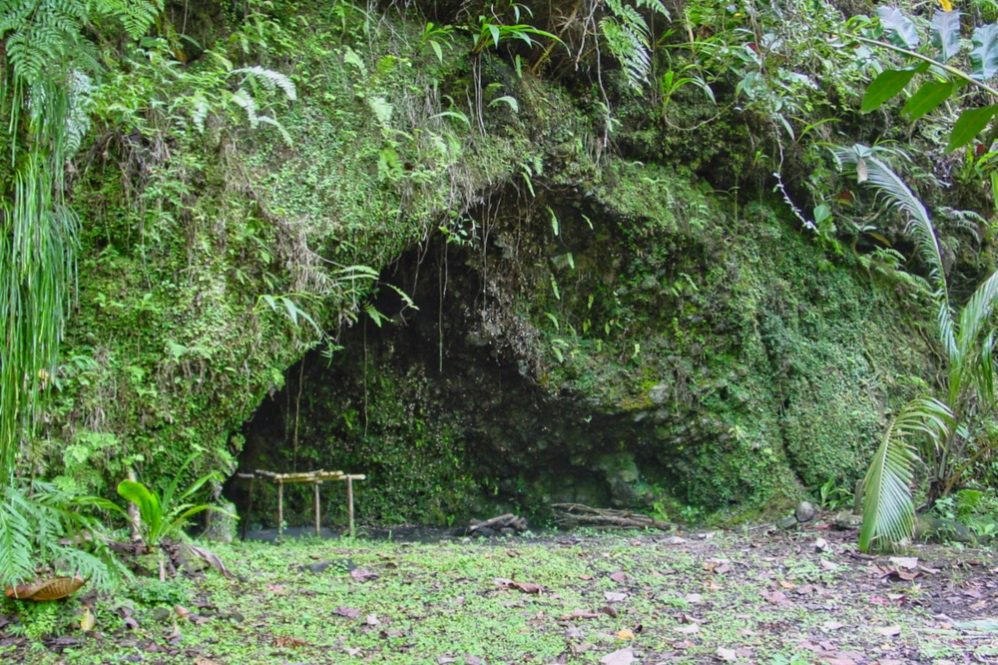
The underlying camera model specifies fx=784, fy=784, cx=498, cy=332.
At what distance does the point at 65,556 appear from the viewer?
10.7 ft

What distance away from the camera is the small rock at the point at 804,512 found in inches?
256

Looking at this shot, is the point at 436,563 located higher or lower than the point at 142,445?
lower

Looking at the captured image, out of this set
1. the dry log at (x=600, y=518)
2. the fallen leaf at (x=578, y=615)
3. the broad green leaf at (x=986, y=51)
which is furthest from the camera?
the dry log at (x=600, y=518)

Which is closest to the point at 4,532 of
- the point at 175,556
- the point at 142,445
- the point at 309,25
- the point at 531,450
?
the point at 175,556

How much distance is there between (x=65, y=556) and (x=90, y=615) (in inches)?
11.0

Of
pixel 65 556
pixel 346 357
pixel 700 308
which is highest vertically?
pixel 700 308

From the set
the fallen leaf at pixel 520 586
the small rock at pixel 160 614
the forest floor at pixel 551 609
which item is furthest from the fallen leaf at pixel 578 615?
the small rock at pixel 160 614

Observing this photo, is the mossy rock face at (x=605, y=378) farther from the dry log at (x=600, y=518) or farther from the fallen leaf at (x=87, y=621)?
the fallen leaf at (x=87, y=621)

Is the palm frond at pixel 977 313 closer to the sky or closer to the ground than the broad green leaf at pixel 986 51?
closer to the ground

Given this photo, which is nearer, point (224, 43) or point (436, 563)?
point (436, 563)

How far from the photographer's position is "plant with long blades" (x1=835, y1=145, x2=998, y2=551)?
17.1 ft

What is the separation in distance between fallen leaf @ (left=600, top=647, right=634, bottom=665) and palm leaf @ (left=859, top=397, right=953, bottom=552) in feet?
8.51

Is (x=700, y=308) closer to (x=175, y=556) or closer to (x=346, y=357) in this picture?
(x=346, y=357)

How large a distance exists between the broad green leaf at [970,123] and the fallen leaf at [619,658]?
2544 millimetres
